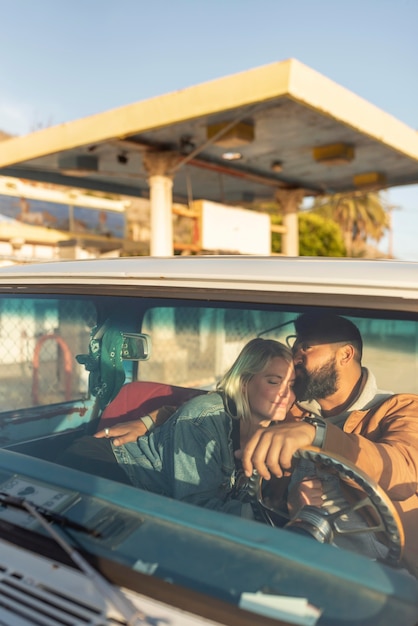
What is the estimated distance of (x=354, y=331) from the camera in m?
1.72

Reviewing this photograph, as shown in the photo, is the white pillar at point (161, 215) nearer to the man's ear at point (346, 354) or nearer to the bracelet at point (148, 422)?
the bracelet at point (148, 422)

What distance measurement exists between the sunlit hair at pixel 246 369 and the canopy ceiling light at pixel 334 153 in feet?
32.8

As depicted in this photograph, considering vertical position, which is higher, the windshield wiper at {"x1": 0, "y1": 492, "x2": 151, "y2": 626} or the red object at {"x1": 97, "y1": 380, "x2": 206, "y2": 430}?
the red object at {"x1": 97, "y1": 380, "x2": 206, "y2": 430}

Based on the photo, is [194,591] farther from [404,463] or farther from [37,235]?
[37,235]

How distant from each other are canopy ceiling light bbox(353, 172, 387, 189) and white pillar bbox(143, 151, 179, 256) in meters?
4.86

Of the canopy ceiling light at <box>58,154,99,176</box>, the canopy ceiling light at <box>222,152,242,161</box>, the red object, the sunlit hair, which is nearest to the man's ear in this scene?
the sunlit hair

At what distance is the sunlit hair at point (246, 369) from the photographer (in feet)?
6.05

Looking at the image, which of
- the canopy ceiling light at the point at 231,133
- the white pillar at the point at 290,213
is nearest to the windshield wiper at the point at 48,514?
the canopy ceiling light at the point at 231,133

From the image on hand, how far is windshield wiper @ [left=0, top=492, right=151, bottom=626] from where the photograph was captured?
1.18 m

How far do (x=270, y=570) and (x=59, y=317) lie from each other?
4.18 ft

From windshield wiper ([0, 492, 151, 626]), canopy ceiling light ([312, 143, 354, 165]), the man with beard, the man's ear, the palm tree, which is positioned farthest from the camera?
the palm tree

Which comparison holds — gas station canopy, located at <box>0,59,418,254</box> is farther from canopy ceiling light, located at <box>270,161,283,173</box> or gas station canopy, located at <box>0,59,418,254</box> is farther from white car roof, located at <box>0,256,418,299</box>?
white car roof, located at <box>0,256,418,299</box>

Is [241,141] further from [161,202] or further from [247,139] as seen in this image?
[161,202]

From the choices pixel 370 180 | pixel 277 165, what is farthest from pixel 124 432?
pixel 370 180
